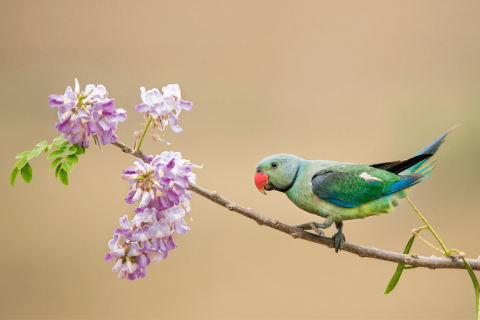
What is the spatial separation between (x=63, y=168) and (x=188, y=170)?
22 cm

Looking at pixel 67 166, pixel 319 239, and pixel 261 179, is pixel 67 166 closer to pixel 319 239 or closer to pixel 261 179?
pixel 261 179

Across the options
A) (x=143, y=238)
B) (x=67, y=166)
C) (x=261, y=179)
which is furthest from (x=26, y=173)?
(x=261, y=179)

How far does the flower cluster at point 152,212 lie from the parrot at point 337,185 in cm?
21

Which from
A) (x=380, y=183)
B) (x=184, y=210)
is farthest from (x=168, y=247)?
(x=380, y=183)

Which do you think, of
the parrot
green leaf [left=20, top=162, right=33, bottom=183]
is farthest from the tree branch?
green leaf [left=20, top=162, right=33, bottom=183]

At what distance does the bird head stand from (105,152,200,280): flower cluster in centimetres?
18

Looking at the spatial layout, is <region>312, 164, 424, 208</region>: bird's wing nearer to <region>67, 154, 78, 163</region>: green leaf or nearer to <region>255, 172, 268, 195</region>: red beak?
<region>255, 172, 268, 195</region>: red beak

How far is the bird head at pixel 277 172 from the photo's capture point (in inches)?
30.2

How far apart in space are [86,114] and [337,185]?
1.70ft

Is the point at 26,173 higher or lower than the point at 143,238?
higher

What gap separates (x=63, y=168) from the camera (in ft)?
2.02

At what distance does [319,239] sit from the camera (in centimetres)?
75

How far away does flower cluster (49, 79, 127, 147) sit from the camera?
1.89 ft

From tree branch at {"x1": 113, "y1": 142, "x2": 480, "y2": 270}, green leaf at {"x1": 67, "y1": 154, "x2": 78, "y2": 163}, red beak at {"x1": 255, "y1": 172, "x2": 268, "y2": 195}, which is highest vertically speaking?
green leaf at {"x1": 67, "y1": 154, "x2": 78, "y2": 163}
